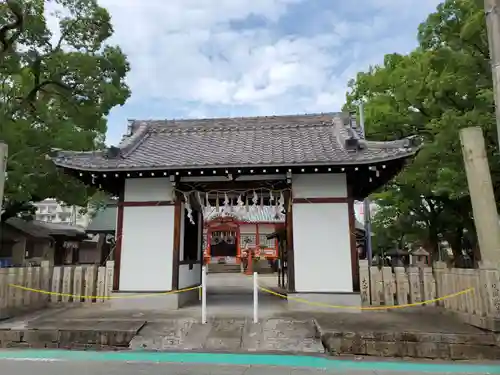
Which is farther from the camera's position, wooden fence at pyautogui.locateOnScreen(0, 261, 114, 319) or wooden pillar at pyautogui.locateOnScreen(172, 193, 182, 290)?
wooden fence at pyautogui.locateOnScreen(0, 261, 114, 319)

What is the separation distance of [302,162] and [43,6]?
12518mm

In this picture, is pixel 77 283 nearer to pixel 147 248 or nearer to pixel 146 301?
pixel 146 301

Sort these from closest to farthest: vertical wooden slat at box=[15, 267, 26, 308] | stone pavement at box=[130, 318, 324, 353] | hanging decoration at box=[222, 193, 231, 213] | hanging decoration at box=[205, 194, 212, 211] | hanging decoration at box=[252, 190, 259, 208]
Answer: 1. stone pavement at box=[130, 318, 324, 353]
2. vertical wooden slat at box=[15, 267, 26, 308]
3. hanging decoration at box=[252, 190, 259, 208]
4. hanging decoration at box=[222, 193, 231, 213]
5. hanging decoration at box=[205, 194, 212, 211]

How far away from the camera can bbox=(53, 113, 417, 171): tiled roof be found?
923 centimetres

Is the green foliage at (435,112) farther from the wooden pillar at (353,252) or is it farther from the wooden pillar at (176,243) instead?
the wooden pillar at (176,243)

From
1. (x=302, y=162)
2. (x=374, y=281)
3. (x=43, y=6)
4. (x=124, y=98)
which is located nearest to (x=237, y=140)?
(x=302, y=162)

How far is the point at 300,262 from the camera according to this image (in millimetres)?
9375

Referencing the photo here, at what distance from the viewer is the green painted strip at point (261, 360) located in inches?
227

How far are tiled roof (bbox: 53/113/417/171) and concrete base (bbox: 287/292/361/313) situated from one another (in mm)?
3178

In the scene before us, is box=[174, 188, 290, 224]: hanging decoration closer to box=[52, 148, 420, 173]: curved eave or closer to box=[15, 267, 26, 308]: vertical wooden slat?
box=[52, 148, 420, 173]: curved eave

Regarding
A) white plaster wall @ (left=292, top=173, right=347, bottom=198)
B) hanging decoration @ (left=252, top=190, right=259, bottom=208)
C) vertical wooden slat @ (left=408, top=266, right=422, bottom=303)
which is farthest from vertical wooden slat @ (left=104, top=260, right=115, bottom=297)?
vertical wooden slat @ (left=408, top=266, right=422, bottom=303)

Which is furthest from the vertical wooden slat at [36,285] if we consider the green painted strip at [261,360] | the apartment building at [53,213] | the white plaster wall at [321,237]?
the apartment building at [53,213]

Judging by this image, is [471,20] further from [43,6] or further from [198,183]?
[43,6]

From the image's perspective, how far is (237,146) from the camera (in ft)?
37.0
